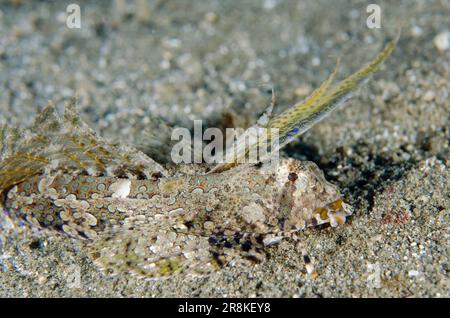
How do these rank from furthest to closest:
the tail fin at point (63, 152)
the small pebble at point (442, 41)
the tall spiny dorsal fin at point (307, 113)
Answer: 1. the small pebble at point (442, 41)
2. the tail fin at point (63, 152)
3. the tall spiny dorsal fin at point (307, 113)

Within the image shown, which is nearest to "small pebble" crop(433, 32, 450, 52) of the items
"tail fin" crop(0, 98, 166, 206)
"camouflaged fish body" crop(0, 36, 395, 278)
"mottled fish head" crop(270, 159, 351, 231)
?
"camouflaged fish body" crop(0, 36, 395, 278)

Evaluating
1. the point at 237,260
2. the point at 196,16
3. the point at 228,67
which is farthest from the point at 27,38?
the point at 237,260

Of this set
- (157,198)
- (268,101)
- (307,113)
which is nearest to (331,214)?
(307,113)

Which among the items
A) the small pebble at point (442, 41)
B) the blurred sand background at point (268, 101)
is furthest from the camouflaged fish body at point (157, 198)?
the small pebble at point (442, 41)

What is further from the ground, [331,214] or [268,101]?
[268,101]

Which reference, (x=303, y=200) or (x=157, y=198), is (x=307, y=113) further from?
(x=157, y=198)

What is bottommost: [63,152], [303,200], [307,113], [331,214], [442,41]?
[331,214]

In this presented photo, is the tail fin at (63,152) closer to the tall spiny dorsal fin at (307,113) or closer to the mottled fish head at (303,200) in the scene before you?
the tall spiny dorsal fin at (307,113)

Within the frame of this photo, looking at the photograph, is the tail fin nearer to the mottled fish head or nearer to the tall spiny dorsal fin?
the tall spiny dorsal fin

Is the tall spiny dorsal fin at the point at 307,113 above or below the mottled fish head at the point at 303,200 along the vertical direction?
above
